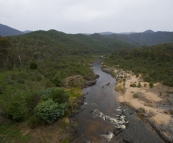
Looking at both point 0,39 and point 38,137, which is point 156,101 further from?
point 0,39

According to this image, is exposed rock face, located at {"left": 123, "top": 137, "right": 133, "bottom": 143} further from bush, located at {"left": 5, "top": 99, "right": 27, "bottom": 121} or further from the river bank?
bush, located at {"left": 5, "top": 99, "right": 27, "bottom": 121}

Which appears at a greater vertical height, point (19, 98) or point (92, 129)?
point (19, 98)

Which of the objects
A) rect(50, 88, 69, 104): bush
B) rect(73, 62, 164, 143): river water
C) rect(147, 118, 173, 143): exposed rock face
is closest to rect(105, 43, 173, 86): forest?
rect(73, 62, 164, 143): river water

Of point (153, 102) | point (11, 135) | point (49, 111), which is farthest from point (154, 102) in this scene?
point (11, 135)

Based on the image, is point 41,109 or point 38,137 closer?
point 38,137

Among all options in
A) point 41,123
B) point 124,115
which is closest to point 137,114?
point 124,115

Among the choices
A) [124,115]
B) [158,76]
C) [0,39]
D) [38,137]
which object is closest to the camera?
[38,137]

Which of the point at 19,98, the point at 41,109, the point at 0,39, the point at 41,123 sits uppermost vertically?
the point at 0,39
